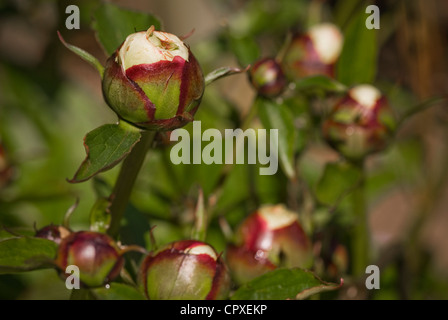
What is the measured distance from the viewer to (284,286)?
621mm

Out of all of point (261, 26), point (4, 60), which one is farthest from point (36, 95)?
point (261, 26)

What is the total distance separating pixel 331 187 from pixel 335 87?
0.36 ft

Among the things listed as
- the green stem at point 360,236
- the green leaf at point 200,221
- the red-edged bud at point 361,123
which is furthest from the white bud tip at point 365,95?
the green leaf at point 200,221

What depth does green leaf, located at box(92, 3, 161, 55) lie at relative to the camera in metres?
0.67

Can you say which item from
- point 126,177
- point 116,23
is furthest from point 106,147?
point 116,23

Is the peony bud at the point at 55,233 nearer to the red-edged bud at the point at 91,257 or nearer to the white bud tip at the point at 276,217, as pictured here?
the red-edged bud at the point at 91,257

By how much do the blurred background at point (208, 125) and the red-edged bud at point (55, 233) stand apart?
0.62 feet

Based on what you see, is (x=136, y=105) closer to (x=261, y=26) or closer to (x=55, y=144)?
(x=55, y=144)

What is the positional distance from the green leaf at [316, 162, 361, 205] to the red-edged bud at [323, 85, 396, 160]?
2cm

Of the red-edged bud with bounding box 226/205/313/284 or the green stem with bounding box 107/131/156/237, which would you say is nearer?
the green stem with bounding box 107/131/156/237

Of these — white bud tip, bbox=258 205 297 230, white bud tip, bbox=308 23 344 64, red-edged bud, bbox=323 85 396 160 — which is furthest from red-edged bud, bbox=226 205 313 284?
white bud tip, bbox=308 23 344 64

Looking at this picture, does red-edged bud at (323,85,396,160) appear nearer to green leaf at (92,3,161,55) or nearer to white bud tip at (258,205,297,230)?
white bud tip at (258,205,297,230)

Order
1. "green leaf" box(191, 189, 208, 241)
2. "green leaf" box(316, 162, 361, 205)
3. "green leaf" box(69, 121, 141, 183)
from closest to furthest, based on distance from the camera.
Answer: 1. "green leaf" box(69, 121, 141, 183)
2. "green leaf" box(191, 189, 208, 241)
3. "green leaf" box(316, 162, 361, 205)

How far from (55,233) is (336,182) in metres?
0.32
